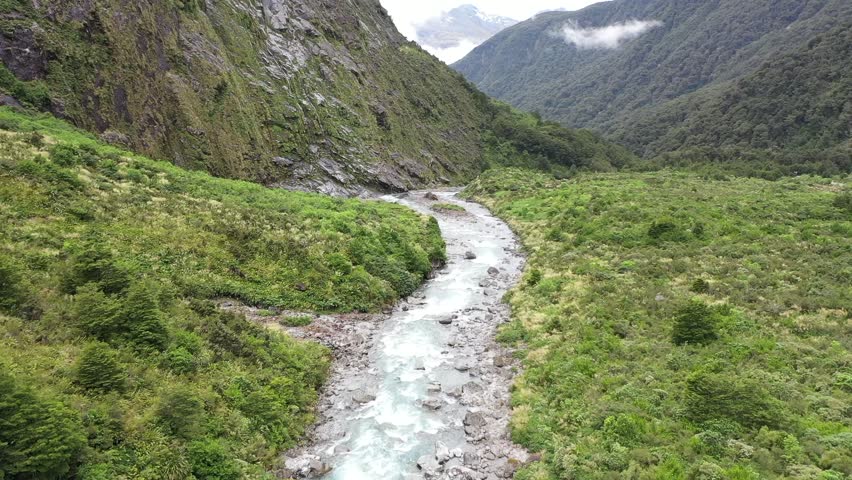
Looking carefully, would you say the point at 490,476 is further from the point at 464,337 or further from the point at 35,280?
the point at 35,280

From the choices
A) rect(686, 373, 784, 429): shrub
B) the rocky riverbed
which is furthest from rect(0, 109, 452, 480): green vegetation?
rect(686, 373, 784, 429): shrub

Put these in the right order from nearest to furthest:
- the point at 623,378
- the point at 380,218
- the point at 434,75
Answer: the point at 623,378
the point at 380,218
the point at 434,75

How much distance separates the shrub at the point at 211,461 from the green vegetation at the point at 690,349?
9684 mm

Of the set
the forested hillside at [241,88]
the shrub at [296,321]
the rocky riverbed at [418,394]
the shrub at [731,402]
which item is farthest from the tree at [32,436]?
the forested hillside at [241,88]

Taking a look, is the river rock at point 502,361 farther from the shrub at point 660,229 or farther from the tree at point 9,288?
the shrub at point 660,229

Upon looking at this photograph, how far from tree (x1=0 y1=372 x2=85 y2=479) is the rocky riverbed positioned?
6.81 m

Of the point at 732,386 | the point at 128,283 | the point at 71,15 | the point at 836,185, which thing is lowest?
the point at 732,386

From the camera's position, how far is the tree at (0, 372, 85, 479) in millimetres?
10297

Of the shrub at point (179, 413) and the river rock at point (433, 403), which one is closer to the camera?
the shrub at point (179, 413)

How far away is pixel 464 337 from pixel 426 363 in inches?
159

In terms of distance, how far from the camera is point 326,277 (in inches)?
1198

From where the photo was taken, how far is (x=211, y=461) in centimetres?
1416

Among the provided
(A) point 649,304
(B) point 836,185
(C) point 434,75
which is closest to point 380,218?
(A) point 649,304

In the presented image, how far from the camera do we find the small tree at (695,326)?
70.3ft
